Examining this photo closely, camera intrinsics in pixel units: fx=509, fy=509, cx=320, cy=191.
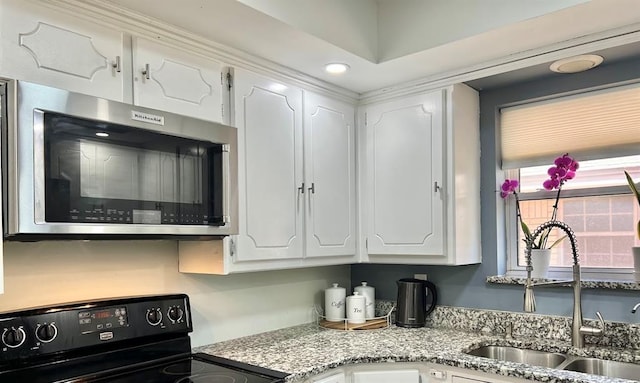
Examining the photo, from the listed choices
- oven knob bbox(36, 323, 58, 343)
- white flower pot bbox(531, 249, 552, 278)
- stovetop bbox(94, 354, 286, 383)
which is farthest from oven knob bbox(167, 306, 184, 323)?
white flower pot bbox(531, 249, 552, 278)

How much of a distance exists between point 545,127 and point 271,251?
1558mm

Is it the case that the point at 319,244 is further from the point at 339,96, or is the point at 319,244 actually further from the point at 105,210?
the point at 105,210

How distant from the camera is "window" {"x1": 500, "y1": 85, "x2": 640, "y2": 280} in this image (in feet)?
7.95

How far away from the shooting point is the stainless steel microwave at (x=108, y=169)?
1.44 meters

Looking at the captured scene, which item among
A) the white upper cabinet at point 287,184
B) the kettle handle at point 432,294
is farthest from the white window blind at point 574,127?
the white upper cabinet at point 287,184

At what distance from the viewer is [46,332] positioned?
1.71m

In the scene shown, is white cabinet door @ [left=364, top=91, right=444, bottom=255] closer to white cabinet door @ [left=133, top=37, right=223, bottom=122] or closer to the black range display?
white cabinet door @ [left=133, top=37, right=223, bottom=122]

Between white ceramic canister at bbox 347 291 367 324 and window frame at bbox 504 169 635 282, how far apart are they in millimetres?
802

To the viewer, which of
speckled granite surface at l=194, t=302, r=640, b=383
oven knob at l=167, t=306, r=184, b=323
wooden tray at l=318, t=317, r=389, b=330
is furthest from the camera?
wooden tray at l=318, t=317, r=389, b=330

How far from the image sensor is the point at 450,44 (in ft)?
7.24

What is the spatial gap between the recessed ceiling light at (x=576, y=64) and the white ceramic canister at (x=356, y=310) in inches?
59.7

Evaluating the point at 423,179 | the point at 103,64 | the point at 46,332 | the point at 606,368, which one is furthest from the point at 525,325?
the point at 103,64

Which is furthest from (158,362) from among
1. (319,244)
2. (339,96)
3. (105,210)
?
(339,96)

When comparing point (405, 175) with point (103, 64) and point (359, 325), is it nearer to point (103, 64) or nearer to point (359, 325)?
point (359, 325)
